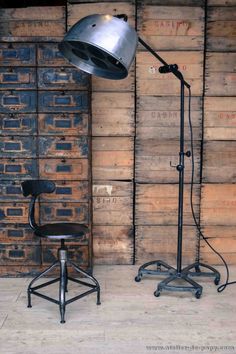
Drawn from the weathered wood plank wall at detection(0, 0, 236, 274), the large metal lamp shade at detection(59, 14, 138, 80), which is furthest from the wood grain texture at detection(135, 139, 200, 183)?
the large metal lamp shade at detection(59, 14, 138, 80)

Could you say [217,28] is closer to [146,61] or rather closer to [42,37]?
[146,61]

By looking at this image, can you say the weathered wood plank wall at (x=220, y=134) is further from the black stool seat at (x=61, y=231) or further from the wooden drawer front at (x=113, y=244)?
the black stool seat at (x=61, y=231)

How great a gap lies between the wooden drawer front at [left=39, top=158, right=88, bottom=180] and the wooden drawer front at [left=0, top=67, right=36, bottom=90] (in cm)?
57

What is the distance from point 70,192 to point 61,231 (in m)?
0.56

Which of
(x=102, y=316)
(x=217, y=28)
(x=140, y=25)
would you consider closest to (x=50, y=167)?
(x=102, y=316)

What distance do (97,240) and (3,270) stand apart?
802 mm

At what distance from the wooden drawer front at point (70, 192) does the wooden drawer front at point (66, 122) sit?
38 centimetres

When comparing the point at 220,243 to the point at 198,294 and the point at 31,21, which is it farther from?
the point at 31,21

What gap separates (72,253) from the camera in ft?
10.0

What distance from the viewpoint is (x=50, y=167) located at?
9.82 feet

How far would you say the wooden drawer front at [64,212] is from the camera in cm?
301

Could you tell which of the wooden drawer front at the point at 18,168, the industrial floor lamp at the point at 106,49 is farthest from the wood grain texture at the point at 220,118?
the wooden drawer front at the point at 18,168

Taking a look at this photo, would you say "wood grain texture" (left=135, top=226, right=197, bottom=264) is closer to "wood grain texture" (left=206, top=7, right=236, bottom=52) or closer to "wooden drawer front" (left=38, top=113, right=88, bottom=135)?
"wooden drawer front" (left=38, top=113, right=88, bottom=135)

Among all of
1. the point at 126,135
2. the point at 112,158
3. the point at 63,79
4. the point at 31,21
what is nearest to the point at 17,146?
the point at 63,79
